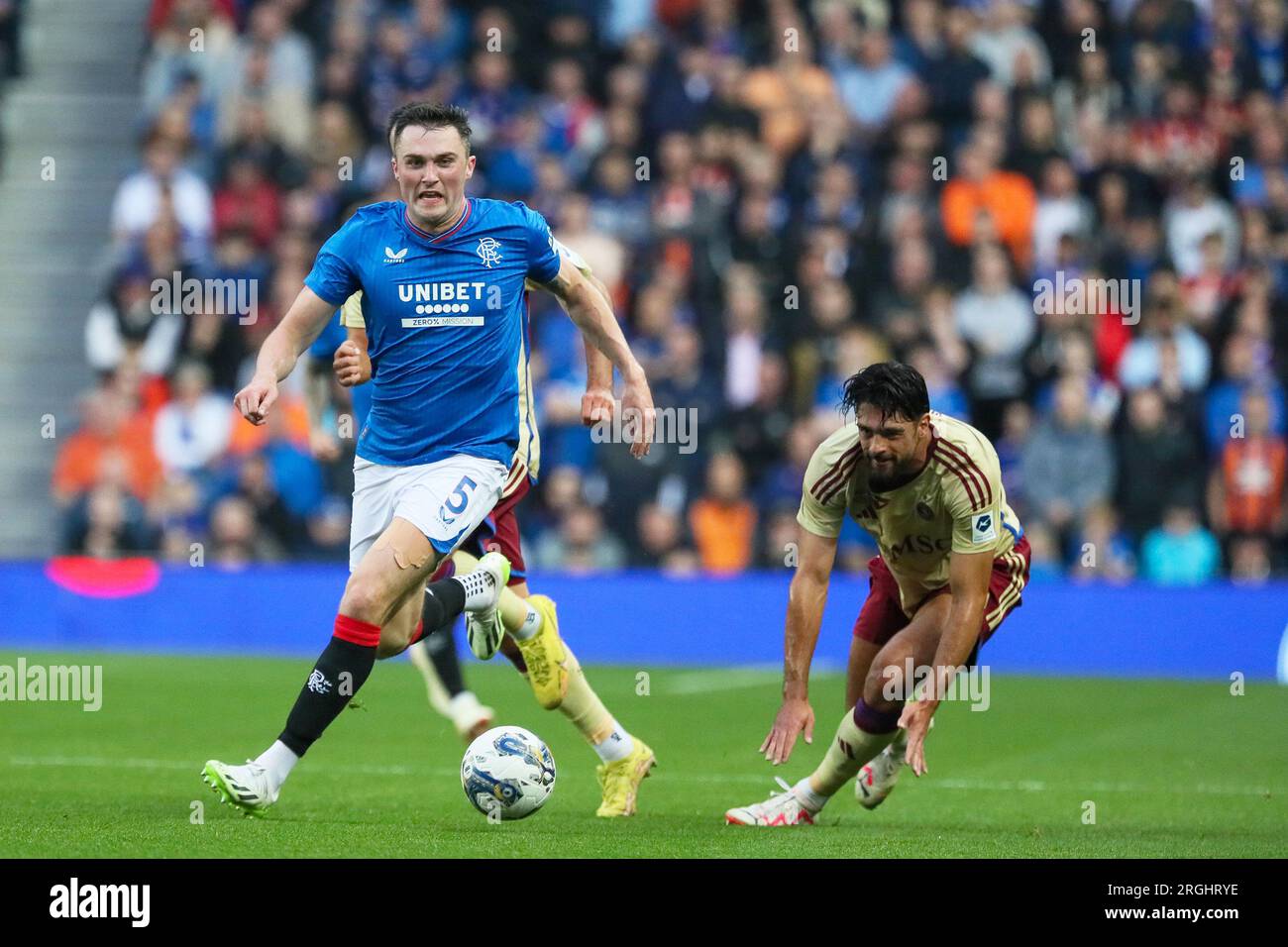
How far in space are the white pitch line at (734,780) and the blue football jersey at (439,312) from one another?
2.24 metres

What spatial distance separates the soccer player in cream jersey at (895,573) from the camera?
25.1 feet

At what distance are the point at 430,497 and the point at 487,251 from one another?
1.03m

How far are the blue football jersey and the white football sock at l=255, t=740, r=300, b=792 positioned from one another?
1.30 metres

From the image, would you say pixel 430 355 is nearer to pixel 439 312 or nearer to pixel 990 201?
pixel 439 312

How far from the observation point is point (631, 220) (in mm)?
18531

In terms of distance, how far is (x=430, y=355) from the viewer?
8250 mm

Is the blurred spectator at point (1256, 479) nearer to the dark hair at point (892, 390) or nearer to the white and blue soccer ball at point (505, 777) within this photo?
the dark hair at point (892, 390)

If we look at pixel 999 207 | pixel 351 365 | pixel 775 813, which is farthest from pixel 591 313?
pixel 999 207

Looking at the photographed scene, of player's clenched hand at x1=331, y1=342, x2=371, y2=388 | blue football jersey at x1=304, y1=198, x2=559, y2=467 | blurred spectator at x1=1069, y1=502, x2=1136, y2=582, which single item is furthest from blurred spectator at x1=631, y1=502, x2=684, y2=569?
player's clenched hand at x1=331, y1=342, x2=371, y2=388

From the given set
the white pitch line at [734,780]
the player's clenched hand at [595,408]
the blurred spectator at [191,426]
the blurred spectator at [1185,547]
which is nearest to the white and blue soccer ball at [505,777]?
the player's clenched hand at [595,408]

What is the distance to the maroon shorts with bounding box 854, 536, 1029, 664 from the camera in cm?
849
